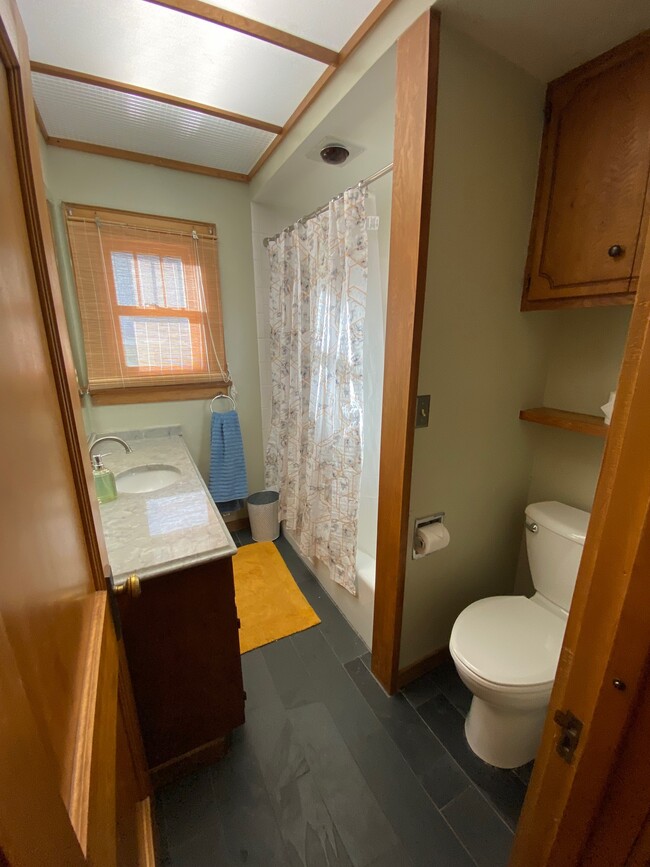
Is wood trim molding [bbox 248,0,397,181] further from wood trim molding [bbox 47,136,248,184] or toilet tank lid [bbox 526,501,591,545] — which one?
toilet tank lid [bbox 526,501,591,545]

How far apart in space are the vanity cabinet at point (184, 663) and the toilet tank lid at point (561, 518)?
3.93ft

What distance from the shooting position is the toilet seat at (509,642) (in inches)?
45.2

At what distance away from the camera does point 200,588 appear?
1.10 metres

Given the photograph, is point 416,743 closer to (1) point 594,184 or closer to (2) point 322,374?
(2) point 322,374

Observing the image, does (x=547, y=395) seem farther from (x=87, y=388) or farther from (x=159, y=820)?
(x=87, y=388)

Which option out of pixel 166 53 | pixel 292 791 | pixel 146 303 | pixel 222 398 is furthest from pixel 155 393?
pixel 292 791

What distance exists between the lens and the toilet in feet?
3.77

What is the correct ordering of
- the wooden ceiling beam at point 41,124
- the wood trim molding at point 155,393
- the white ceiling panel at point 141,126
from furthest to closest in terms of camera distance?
the wood trim molding at point 155,393
the wooden ceiling beam at point 41,124
the white ceiling panel at point 141,126

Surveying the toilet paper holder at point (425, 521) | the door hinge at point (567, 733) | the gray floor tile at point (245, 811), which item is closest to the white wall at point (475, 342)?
the toilet paper holder at point (425, 521)

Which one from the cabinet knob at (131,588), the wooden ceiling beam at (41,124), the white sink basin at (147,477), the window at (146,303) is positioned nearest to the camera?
the cabinet knob at (131,588)

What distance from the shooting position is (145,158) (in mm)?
1983

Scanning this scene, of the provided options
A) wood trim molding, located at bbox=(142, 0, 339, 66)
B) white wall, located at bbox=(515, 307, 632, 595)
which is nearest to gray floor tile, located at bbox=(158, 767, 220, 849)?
white wall, located at bbox=(515, 307, 632, 595)

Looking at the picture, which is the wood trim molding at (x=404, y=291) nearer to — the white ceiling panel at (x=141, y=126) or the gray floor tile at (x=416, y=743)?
the gray floor tile at (x=416, y=743)

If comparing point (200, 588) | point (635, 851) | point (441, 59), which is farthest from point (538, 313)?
point (200, 588)
